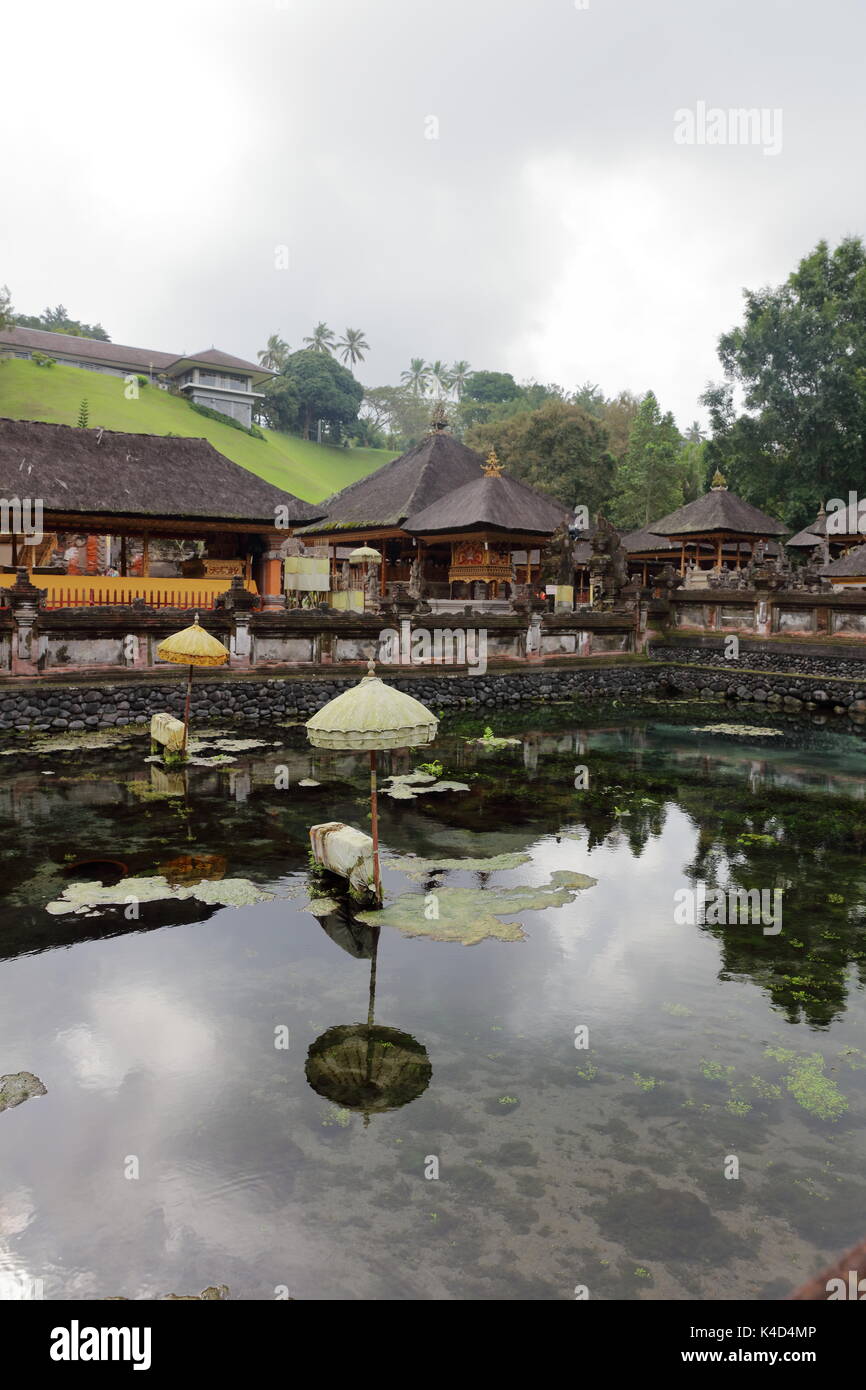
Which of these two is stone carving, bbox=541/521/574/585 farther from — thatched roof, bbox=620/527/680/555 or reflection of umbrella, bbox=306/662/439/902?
reflection of umbrella, bbox=306/662/439/902

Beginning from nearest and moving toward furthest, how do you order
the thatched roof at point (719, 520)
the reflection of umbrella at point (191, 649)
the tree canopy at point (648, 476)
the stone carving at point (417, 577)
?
1. the reflection of umbrella at point (191, 649)
2. the stone carving at point (417, 577)
3. the thatched roof at point (719, 520)
4. the tree canopy at point (648, 476)

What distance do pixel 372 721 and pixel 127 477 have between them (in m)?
20.4

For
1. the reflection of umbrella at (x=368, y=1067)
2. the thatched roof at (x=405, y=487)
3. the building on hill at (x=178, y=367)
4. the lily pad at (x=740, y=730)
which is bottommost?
the reflection of umbrella at (x=368, y=1067)

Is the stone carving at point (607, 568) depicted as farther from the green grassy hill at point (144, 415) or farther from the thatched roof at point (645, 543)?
the green grassy hill at point (144, 415)

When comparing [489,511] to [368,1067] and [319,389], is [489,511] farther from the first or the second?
[319,389]

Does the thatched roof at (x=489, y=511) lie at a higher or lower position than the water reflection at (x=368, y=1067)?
higher

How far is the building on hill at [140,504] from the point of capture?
78.7 feet

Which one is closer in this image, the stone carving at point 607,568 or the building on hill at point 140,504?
the building on hill at point 140,504

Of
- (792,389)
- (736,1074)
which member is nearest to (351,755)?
(736,1074)

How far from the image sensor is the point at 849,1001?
7.62 m

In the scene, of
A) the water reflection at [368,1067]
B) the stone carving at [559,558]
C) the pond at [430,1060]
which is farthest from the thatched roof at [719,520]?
the water reflection at [368,1067]

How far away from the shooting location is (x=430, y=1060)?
6465 millimetres

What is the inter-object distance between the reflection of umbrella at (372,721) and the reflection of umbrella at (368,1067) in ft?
8.04

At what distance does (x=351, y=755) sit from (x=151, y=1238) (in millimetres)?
14197
